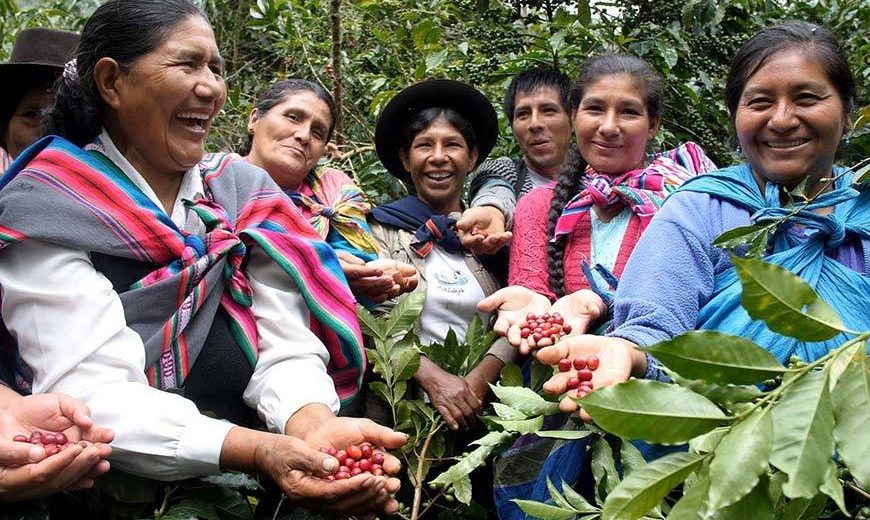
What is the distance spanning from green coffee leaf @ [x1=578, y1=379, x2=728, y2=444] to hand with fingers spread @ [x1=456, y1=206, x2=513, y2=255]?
155 centimetres

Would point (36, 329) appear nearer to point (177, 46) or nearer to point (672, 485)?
point (177, 46)

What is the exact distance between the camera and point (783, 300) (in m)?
0.91

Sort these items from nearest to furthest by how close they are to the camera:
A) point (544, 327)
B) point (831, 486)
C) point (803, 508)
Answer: point (831, 486), point (803, 508), point (544, 327)

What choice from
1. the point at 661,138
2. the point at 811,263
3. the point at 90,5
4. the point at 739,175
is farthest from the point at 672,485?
the point at 90,5

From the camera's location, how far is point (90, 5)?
5035 millimetres

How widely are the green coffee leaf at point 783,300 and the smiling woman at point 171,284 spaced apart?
811 mm

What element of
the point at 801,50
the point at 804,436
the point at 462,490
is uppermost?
the point at 801,50

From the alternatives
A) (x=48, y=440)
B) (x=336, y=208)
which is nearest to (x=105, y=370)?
(x=48, y=440)

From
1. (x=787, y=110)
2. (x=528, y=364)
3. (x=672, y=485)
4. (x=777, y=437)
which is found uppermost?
(x=787, y=110)

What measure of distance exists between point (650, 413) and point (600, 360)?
636mm

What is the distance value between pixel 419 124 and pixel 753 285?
6.66ft

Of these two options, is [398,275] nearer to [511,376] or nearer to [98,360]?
[511,376]

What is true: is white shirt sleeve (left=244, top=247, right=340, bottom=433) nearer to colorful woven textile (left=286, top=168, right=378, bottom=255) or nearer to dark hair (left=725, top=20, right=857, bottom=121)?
colorful woven textile (left=286, top=168, right=378, bottom=255)

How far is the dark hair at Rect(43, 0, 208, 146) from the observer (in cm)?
183
